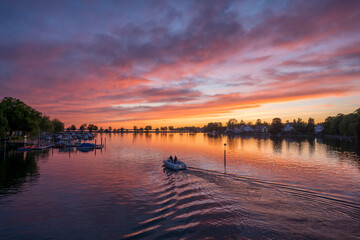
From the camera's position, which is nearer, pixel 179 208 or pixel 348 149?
pixel 179 208

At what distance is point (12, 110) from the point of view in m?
86.5

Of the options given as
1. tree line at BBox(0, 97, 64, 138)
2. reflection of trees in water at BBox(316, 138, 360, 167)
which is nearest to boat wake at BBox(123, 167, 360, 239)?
reflection of trees in water at BBox(316, 138, 360, 167)

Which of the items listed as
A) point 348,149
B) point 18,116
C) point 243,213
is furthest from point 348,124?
point 18,116

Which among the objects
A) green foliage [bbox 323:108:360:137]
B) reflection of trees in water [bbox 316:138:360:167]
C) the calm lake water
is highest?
green foliage [bbox 323:108:360:137]

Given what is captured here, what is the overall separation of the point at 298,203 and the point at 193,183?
14.8 meters

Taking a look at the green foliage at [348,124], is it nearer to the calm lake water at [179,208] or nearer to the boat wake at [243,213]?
the calm lake water at [179,208]

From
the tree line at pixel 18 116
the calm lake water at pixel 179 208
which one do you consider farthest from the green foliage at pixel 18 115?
the calm lake water at pixel 179 208

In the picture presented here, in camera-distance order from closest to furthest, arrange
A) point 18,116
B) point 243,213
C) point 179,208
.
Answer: point 243,213 < point 179,208 < point 18,116

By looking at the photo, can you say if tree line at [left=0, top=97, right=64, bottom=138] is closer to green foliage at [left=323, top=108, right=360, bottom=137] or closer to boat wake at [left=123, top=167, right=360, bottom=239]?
boat wake at [left=123, top=167, right=360, bottom=239]

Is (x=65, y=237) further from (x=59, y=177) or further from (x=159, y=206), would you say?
(x=59, y=177)

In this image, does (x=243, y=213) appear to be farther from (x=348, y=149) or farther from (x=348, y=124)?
(x=348, y=124)

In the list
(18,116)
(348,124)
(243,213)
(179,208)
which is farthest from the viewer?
(348,124)

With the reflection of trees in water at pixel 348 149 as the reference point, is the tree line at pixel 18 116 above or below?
above

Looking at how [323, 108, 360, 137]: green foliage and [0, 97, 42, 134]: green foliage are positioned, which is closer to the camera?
[0, 97, 42, 134]: green foliage
